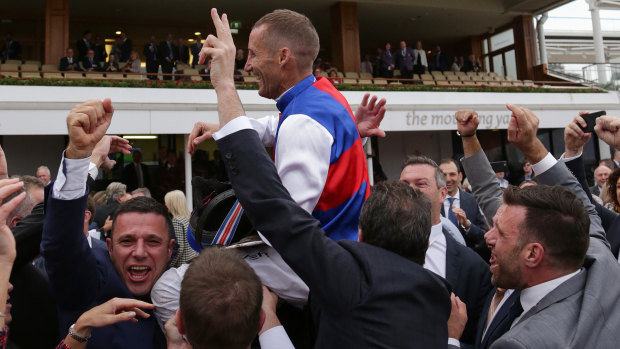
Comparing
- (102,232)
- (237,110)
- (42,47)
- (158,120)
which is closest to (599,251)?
(237,110)

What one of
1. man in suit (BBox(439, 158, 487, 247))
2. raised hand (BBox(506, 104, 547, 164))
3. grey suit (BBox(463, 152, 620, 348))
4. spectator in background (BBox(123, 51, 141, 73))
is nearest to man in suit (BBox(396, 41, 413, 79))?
spectator in background (BBox(123, 51, 141, 73))

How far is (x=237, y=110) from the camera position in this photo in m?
1.41

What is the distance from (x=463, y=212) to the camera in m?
4.20

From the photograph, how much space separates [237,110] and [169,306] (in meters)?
0.84

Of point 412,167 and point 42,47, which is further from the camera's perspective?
point 42,47

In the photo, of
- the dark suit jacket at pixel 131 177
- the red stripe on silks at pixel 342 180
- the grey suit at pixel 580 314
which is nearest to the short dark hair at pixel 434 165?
the grey suit at pixel 580 314

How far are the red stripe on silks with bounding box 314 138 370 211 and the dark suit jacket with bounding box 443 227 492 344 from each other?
3.82ft

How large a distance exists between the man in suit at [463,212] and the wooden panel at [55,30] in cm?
1216

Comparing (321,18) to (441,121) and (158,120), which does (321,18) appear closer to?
(441,121)

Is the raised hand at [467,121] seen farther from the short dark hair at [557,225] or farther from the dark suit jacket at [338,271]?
the dark suit jacket at [338,271]

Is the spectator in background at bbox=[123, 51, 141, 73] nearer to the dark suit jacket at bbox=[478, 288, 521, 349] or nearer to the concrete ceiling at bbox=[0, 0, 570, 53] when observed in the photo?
the concrete ceiling at bbox=[0, 0, 570, 53]

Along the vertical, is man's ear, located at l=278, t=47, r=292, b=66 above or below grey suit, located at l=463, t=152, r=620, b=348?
above

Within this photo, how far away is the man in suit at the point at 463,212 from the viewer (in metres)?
4.22

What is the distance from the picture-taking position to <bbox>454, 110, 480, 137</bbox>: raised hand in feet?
7.73
